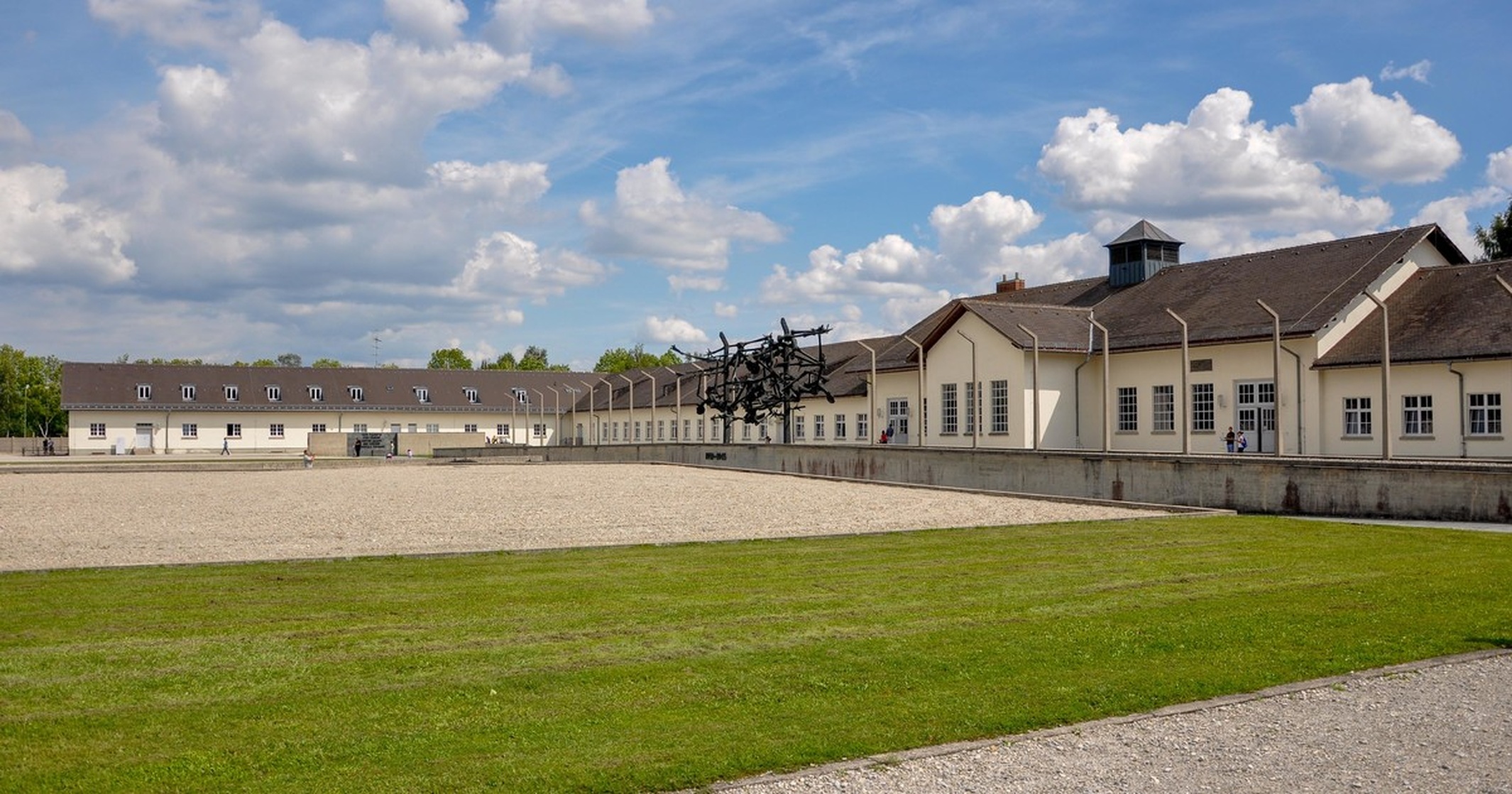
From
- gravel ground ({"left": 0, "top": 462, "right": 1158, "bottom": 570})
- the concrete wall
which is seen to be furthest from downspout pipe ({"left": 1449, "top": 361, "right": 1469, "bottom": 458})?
gravel ground ({"left": 0, "top": 462, "right": 1158, "bottom": 570})

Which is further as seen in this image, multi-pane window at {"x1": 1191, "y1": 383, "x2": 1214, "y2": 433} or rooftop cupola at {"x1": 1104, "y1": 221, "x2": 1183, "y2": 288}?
rooftop cupola at {"x1": 1104, "y1": 221, "x2": 1183, "y2": 288}

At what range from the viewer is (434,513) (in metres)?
21.3

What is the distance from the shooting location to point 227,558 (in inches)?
562

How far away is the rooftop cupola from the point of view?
45.4 metres

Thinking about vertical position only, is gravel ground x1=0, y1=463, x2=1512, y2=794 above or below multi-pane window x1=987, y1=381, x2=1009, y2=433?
below

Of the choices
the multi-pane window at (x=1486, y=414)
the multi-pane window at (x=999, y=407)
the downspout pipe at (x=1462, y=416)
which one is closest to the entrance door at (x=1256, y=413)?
the downspout pipe at (x=1462, y=416)

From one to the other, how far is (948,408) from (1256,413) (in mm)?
11684

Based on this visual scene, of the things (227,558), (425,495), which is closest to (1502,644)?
(227,558)

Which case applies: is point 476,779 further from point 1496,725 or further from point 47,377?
point 47,377

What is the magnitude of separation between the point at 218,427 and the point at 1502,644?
86599 mm

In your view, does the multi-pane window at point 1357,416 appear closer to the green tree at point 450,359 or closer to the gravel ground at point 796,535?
the gravel ground at point 796,535

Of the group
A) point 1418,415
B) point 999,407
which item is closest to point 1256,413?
point 1418,415

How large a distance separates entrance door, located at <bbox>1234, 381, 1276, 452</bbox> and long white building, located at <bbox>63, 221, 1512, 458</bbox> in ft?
0.17

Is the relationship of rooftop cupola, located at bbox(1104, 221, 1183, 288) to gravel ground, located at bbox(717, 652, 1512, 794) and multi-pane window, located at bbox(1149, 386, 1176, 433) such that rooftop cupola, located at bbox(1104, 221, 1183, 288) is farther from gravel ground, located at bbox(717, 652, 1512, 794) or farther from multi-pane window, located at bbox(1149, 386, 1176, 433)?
gravel ground, located at bbox(717, 652, 1512, 794)
